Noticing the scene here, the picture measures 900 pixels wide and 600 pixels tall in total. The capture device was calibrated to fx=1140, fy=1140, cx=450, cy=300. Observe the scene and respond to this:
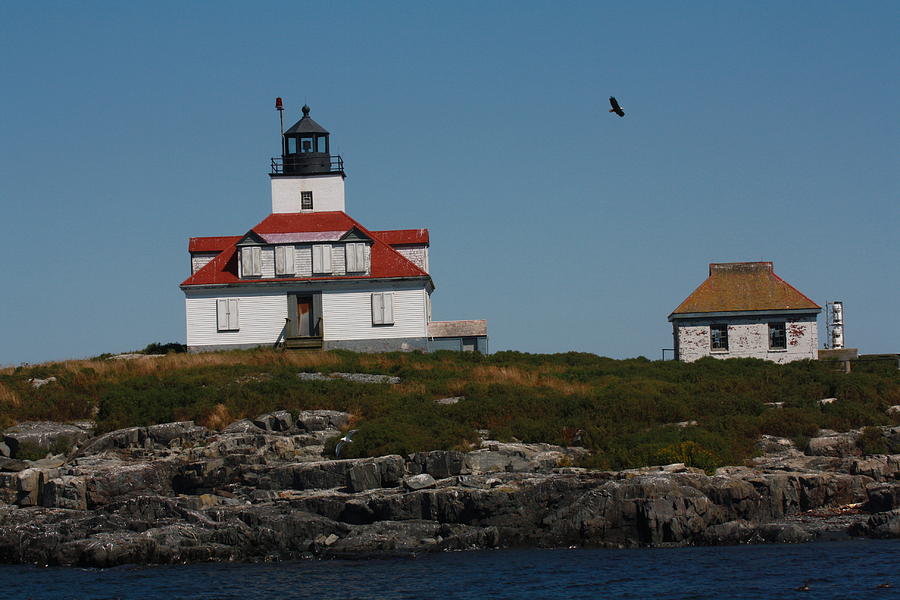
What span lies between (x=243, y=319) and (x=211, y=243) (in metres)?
7.67

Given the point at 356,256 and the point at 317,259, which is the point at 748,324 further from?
the point at 317,259

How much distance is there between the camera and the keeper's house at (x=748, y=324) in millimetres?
47500

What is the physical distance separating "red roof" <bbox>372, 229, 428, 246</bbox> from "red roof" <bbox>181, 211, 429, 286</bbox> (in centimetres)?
A: 143

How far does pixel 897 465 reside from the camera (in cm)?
3058

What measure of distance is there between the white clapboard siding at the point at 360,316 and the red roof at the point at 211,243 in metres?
8.33

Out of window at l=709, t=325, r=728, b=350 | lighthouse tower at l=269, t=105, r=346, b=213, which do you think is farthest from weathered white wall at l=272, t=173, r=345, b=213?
window at l=709, t=325, r=728, b=350

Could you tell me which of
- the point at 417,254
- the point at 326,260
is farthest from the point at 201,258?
the point at 417,254

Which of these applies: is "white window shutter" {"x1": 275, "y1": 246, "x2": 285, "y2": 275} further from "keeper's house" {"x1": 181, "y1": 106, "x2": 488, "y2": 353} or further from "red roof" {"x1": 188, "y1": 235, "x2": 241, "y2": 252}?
"red roof" {"x1": 188, "y1": 235, "x2": 241, "y2": 252}

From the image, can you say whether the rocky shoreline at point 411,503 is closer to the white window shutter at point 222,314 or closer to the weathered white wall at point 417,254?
the white window shutter at point 222,314

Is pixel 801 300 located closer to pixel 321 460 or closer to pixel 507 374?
pixel 507 374

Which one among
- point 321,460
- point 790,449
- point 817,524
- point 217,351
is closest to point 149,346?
point 217,351

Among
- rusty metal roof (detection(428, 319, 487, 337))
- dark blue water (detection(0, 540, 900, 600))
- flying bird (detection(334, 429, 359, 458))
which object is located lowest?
dark blue water (detection(0, 540, 900, 600))

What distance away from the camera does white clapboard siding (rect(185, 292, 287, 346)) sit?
164 ft

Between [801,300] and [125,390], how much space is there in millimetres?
27456
